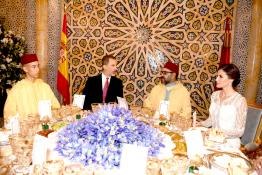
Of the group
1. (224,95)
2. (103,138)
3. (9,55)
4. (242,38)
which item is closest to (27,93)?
(103,138)

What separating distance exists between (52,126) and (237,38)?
3787 millimetres

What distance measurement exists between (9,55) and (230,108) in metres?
4.31

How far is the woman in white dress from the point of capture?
10.5 ft

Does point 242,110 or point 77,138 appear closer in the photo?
point 77,138

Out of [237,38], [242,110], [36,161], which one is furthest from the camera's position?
[237,38]

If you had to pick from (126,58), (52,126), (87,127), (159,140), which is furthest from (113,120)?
(126,58)

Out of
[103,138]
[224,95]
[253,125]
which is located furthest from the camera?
[253,125]

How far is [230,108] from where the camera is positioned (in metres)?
3.30

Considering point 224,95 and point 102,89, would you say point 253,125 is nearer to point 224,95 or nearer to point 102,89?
point 224,95

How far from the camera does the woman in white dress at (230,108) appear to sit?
3.21 m

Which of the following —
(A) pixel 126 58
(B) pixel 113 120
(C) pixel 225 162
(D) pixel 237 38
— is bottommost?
(C) pixel 225 162

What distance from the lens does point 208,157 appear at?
2.28 meters

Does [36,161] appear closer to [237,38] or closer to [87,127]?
[87,127]

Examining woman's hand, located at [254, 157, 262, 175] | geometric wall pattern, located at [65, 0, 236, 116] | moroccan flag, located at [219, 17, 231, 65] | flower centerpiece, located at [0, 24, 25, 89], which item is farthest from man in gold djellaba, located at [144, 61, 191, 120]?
flower centerpiece, located at [0, 24, 25, 89]
